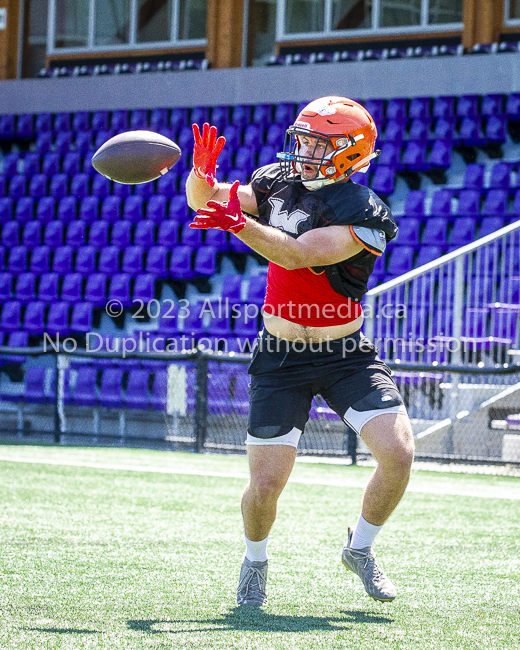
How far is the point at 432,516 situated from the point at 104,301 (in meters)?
7.48

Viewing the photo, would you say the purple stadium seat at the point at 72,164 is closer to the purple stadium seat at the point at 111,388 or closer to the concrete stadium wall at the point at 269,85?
the concrete stadium wall at the point at 269,85

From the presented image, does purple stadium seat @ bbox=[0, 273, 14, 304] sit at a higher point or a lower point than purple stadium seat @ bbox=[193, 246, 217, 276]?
lower

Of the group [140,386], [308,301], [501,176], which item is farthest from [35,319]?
[308,301]

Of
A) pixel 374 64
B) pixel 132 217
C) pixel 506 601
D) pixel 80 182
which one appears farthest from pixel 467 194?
pixel 506 601

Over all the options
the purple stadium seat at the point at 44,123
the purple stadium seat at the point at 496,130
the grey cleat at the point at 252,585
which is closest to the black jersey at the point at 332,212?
the grey cleat at the point at 252,585

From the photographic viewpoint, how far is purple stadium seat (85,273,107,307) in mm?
12578

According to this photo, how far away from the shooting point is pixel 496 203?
11188 millimetres

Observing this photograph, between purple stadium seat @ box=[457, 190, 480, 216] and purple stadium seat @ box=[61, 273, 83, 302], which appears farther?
purple stadium seat @ box=[61, 273, 83, 302]

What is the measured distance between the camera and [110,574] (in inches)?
152

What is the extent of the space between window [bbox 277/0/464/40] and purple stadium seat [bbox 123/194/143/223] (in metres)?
3.59

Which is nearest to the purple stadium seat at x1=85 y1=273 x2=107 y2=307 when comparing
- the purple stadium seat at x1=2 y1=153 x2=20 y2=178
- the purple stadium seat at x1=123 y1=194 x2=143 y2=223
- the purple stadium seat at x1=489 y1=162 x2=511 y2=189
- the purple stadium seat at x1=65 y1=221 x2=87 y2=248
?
the purple stadium seat at x1=65 y1=221 x2=87 y2=248

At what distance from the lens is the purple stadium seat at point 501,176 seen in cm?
1145

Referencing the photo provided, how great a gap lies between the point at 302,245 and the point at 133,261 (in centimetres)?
958

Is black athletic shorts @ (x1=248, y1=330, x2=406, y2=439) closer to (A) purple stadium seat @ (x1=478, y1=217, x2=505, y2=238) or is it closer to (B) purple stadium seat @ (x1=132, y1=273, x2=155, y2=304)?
(A) purple stadium seat @ (x1=478, y1=217, x2=505, y2=238)
